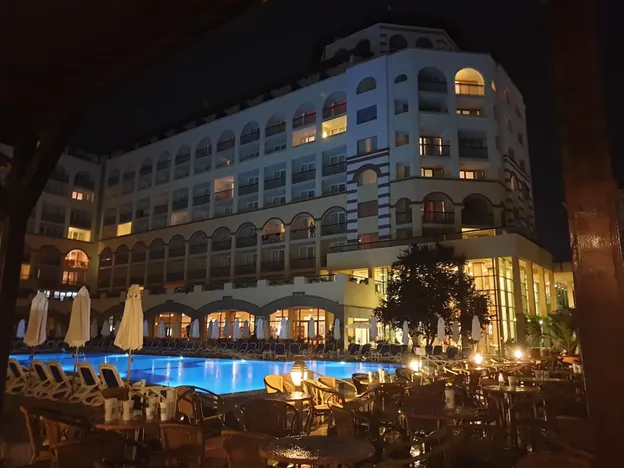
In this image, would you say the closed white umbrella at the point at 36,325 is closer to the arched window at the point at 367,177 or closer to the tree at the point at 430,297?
the tree at the point at 430,297

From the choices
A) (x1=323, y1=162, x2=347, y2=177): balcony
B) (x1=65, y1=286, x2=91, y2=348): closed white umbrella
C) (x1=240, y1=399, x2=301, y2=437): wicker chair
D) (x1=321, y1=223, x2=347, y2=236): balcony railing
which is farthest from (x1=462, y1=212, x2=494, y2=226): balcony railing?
(x1=240, y1=399, x2=301, y2=437): wicker chair

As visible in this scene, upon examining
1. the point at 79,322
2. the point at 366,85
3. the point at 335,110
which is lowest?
the point at 79,322

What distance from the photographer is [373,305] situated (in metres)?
25.5

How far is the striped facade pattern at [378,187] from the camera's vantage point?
87.0 feet

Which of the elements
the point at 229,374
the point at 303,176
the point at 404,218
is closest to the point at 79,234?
the point at 303,176

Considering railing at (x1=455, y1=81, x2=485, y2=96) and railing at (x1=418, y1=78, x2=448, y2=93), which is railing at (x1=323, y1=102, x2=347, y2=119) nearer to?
railing at (x1=418, y1=78, x2=448, y2=93)

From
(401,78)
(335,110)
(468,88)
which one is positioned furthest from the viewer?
(335,110)

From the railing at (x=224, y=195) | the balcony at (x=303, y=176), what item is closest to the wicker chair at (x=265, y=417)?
the balcony at (x=303, y=176)

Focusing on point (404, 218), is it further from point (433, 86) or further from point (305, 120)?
point (305, 120)

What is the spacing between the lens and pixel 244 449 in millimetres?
3180

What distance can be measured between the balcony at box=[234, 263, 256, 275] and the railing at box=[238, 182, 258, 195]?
5.01 meters

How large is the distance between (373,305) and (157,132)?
2648 cm

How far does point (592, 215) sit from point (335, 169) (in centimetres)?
2769

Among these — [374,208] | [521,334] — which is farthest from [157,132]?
[521,334]
